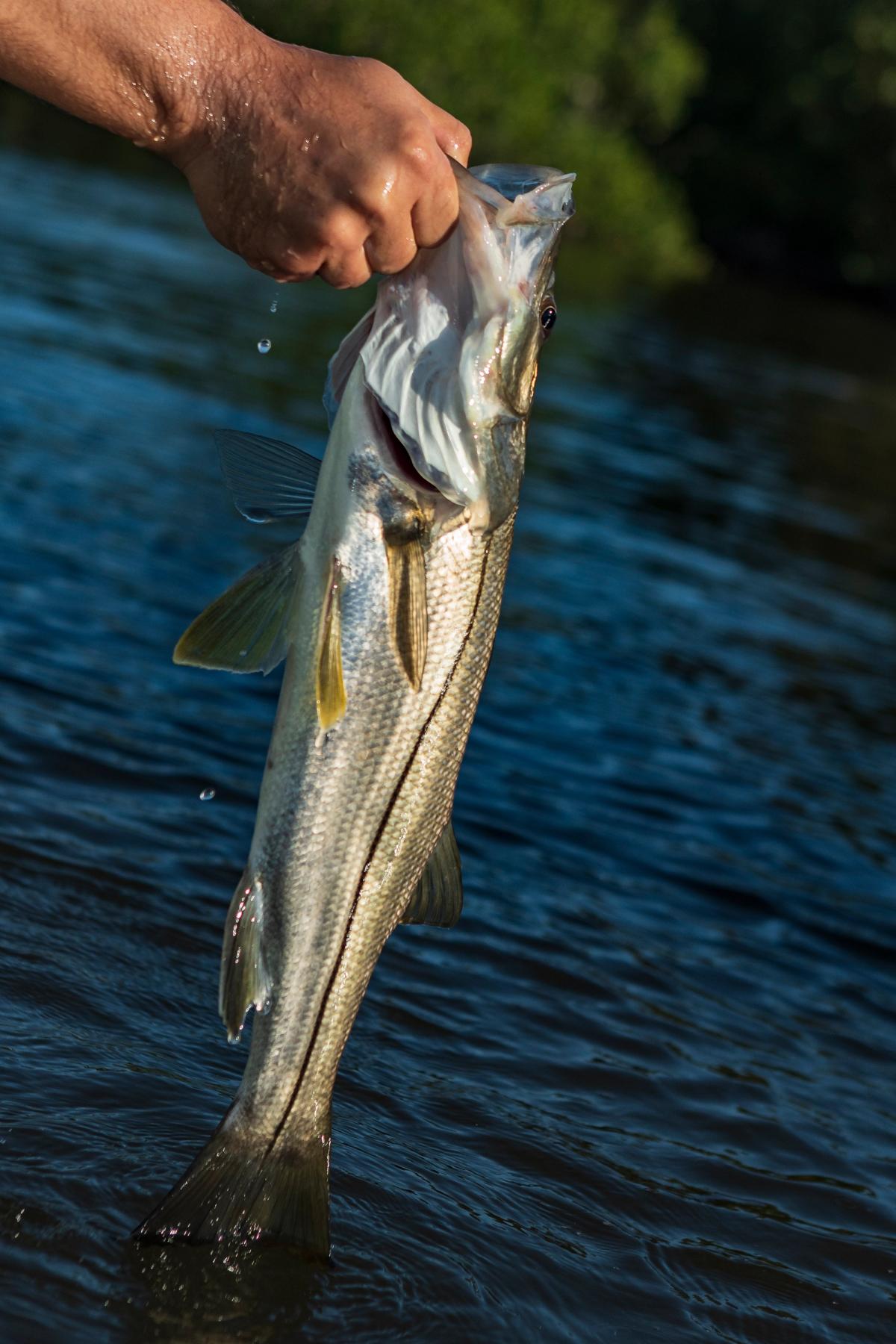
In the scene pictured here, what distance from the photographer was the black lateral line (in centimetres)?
378

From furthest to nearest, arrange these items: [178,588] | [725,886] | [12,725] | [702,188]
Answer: [702,188] → [178,588] → [725,886] → [12,725]

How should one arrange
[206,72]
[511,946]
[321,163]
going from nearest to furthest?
1. [321,163]
2. [206,72]
3. [511,946]

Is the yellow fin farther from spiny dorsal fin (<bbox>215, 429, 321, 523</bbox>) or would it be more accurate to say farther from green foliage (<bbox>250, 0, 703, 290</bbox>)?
green foliage (<bbox>250, 0, 703, 290</bbox>)

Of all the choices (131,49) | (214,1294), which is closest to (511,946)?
(214,1294)

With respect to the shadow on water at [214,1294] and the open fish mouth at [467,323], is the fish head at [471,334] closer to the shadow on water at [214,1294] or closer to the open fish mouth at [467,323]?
the open fish mouth at [467,323]

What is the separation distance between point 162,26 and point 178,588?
6067 mm

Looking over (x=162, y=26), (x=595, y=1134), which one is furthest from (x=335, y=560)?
(x=595, y=1134)

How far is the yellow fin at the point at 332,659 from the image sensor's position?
144 inches

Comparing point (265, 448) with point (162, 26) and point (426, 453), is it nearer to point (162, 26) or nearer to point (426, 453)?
point (426, 453)

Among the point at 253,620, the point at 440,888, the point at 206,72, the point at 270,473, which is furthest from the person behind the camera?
the point at 440,888

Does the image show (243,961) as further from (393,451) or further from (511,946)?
(511,946)

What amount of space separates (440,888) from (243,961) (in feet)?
1.59

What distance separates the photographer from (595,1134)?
5312 millimetres

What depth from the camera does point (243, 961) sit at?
390 cm
